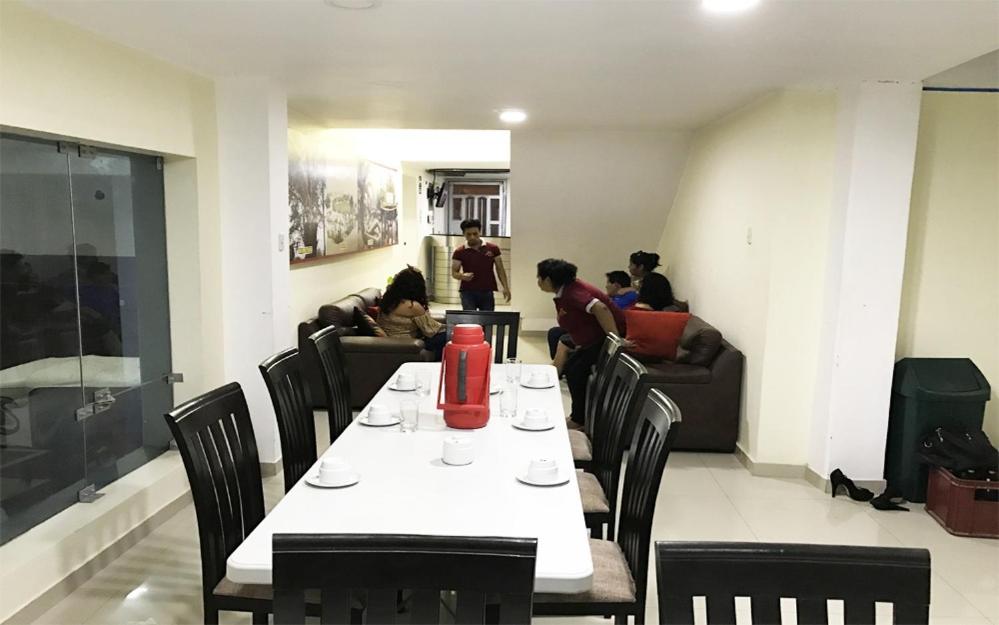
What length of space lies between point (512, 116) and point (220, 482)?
3.89m

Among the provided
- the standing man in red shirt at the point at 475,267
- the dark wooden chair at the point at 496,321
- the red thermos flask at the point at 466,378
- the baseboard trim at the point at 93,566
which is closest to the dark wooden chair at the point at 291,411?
the red thermos flask at the point at 466,378

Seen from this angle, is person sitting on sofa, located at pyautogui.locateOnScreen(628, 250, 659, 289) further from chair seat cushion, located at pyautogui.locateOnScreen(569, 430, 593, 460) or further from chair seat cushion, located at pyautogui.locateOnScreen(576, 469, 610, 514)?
chair seat cushion, located at pyautogui.locateOnScreen(576, 469, 610, 514)

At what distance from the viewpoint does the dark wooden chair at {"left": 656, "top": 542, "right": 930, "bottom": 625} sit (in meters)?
1.15

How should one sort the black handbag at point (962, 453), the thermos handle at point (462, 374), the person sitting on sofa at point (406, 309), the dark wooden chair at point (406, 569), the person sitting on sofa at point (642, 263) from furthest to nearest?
1. the person sitting on sofa at point (642, 263)
2. the person sitting on sofa at point (406, 309)
3. the black handbag at point (962, 453)
4. the thermos handle at point (462, 374)
5. the dark wooden chair at point (406, 569)

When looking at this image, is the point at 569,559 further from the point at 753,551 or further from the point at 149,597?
the point at 149,597

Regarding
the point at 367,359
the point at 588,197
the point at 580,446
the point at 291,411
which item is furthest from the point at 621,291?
the point at 291,411

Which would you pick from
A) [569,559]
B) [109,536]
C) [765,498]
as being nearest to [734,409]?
[765,498]

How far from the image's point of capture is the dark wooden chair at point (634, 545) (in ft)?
6.17

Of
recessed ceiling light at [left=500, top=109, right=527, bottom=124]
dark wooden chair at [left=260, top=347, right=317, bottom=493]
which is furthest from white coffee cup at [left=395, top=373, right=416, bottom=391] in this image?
recessed ceiling light at [left=500, top=109, right=527, bottom=124]

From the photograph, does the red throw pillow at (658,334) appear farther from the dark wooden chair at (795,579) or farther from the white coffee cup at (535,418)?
the dark wooden chair at (795,579)

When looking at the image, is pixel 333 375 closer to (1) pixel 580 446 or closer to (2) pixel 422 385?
(2) pixel 422 385

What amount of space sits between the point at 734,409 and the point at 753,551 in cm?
348

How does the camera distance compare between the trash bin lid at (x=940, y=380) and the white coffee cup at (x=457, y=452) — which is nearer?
the white coffee cup at (x=457, y=452)

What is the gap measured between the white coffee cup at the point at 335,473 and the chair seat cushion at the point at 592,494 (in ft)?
2.85
